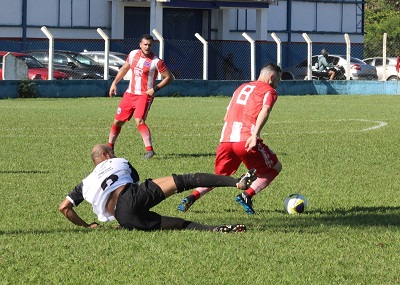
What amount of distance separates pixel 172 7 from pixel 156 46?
5965 millimetres

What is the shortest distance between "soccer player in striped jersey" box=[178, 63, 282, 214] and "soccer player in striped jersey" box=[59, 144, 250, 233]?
3.94ft

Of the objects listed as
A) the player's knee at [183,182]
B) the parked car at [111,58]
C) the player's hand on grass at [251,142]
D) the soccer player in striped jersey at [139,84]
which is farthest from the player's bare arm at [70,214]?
the parked car at [111,58]

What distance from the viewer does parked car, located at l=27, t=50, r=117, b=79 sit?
3538cm

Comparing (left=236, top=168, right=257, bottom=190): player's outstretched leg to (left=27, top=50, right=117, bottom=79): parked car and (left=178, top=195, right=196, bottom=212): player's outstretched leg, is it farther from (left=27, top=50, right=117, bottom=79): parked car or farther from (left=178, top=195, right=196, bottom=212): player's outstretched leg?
(left=27, top=50, right=117, bottom=79): parked car

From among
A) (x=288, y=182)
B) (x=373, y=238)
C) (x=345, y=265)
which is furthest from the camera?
(x=288, y=182)

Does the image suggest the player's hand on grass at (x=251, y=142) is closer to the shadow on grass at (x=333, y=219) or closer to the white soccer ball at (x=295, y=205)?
the shadow on grass at (x=333, y=219)

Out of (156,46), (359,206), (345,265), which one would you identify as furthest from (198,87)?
(345,265)

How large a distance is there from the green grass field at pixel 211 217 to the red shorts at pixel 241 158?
449 mm

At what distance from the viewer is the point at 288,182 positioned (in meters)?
12.6

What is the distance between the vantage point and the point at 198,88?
35.1 meters

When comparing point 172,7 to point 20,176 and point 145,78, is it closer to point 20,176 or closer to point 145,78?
point 145,78

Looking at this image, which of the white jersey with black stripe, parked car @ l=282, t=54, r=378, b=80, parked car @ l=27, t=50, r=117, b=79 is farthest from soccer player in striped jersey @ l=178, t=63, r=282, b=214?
parked car @ l=282, t=54, r=378, b=80

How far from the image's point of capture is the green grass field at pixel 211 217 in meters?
7.27

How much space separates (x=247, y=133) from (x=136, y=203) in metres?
1.94
